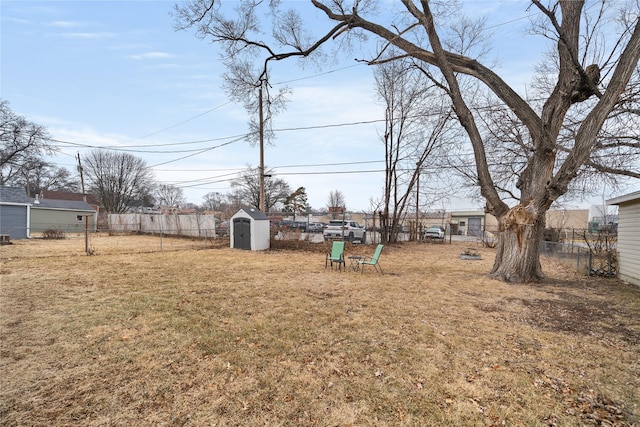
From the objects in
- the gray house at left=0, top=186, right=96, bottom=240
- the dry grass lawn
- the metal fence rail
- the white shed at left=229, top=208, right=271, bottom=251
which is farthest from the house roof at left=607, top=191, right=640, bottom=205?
the gray house at left=0, top=186, right=96, bottom=240

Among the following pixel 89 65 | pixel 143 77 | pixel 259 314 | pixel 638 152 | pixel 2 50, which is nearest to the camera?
pixel 259 314

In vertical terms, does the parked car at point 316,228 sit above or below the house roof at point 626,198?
below

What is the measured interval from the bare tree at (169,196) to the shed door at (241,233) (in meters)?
39.7

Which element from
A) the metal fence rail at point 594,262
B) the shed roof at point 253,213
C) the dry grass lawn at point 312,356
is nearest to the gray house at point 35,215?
the shed roof at point 253,213

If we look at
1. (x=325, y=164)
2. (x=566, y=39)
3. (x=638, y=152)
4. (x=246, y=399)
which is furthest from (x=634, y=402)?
(x=325, y=164)

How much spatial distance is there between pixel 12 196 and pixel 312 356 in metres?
25.9

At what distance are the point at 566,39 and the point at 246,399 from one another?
8.76 meters

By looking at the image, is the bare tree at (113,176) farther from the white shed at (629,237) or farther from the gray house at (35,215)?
the white shed at (629,237)

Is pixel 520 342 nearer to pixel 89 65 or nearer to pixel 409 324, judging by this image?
pixel 409 324

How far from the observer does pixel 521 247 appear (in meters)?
7.40

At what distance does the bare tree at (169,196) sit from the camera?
4875cm

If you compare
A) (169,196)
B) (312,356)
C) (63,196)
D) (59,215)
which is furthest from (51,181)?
(312,356)

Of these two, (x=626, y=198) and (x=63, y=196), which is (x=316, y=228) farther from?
(x=63, y=196)

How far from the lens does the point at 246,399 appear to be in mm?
2473
